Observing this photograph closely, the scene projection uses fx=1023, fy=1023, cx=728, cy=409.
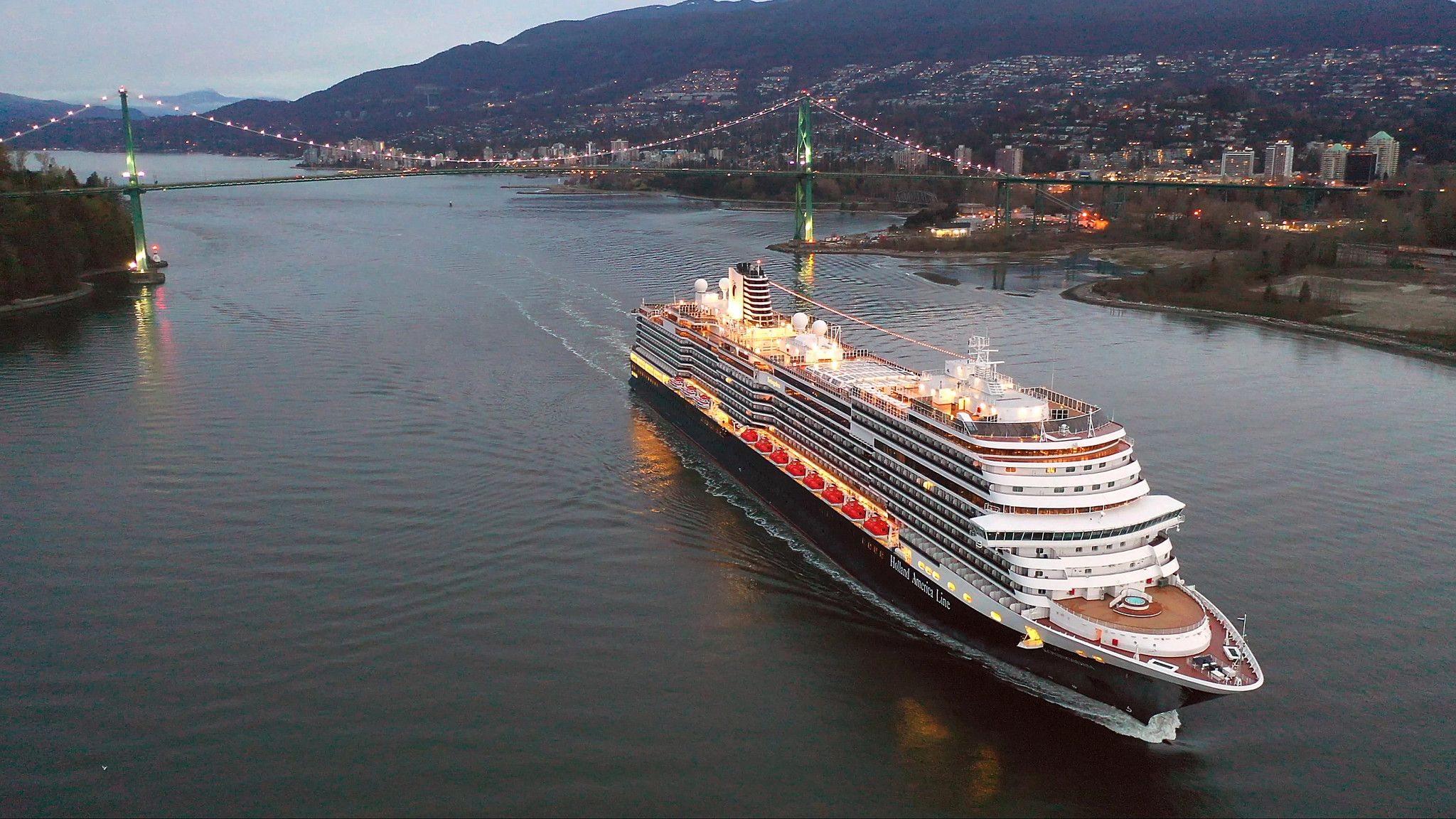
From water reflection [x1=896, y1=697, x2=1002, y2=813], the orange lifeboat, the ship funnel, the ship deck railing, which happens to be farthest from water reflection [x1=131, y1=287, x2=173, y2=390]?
the ship deck railing

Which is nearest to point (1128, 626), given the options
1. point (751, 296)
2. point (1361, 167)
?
point (751, 296)

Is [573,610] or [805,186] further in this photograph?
[805,186]

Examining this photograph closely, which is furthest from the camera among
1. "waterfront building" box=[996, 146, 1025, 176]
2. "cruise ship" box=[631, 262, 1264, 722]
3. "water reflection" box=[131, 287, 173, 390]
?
"waterfront building" box=[996, 146, 1025, 176]

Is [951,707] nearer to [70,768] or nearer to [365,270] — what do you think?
[70,768]

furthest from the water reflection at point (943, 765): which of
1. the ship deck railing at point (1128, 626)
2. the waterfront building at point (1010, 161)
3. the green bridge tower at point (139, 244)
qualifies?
the waterfront building at point (1010, 161)

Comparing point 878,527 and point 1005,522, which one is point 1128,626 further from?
point 878,527

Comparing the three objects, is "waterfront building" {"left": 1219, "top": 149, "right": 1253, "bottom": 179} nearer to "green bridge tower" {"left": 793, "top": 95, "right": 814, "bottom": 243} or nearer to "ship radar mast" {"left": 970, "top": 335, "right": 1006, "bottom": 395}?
"green bridge tower" {"left": 793, "top": 95, "right": 814, "bottom": 243}

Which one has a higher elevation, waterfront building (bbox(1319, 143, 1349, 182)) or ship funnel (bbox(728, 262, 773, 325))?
waterfront building (bbox(1319, 143, 1349, 182))
